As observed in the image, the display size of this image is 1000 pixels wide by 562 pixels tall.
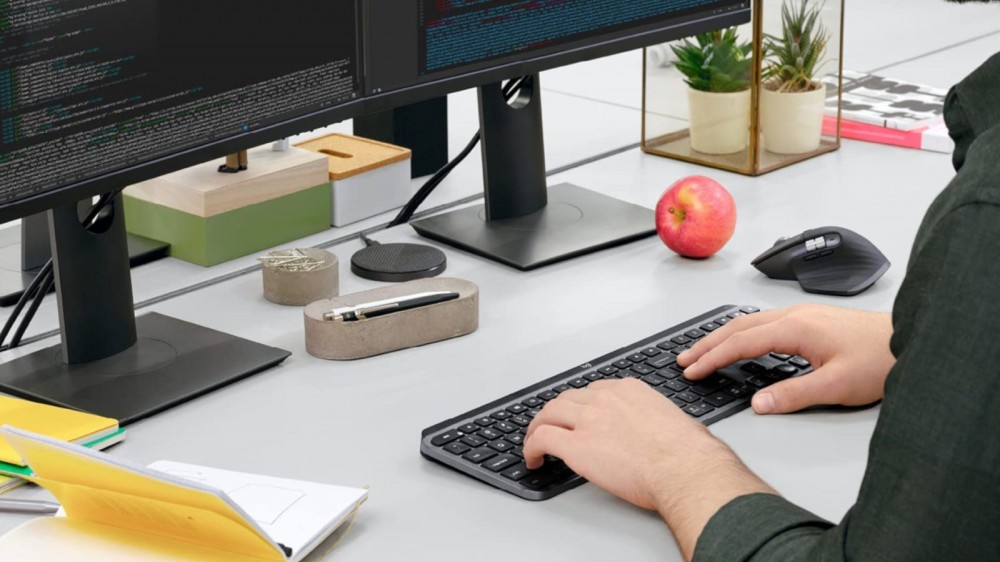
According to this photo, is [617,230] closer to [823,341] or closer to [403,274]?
[403,274]

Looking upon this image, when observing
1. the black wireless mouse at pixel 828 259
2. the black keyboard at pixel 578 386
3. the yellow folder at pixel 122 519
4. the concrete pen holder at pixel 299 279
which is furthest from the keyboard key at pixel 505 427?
the black wireless mouse at pixel 828 259

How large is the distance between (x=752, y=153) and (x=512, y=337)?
63 cm

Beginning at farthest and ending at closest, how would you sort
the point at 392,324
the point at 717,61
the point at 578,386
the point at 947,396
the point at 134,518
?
the point at 717,61, the point at 392,324, the point at 578,386, the point at 134,518, the point at 947,396

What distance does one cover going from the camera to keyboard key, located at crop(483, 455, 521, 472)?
3.37 ft

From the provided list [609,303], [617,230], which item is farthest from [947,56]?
[609,303]

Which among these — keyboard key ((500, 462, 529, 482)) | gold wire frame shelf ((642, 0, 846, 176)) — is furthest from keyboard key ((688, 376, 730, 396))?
gold wire frame shelf ((642, 0, 846, 176))

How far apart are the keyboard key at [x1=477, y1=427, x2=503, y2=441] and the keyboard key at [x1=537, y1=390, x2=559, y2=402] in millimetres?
67

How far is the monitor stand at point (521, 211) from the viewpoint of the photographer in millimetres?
1536

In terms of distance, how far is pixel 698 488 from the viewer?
94 cm

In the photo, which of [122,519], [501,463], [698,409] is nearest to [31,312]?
[122,519]

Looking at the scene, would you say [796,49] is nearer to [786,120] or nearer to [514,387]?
[786,120]

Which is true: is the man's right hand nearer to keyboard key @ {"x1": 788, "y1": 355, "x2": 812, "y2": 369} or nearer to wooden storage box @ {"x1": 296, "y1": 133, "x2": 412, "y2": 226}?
keyboard key @ {"x1": 788, "y1": 355, "x2": 812, "y2": 369}

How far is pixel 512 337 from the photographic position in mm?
1294

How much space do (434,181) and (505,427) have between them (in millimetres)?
678
